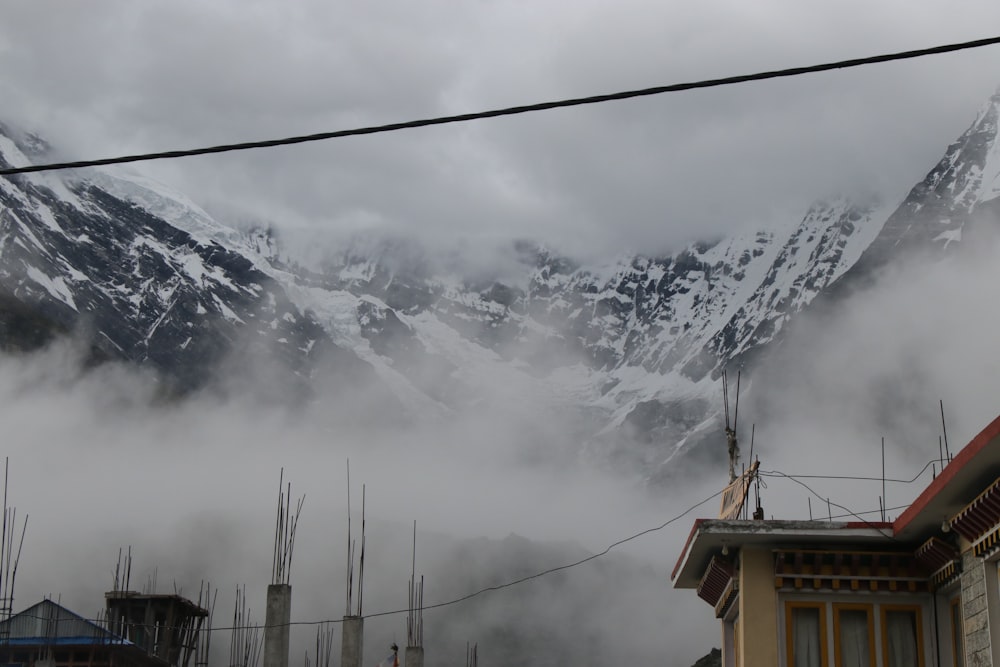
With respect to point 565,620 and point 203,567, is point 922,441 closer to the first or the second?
point 565,620

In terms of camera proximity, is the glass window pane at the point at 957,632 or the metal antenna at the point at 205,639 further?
the metal antenna at the point at 205,639

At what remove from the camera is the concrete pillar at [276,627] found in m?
33.2

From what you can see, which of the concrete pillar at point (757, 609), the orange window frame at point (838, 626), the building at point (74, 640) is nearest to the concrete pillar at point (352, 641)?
the building at point (74, 640)

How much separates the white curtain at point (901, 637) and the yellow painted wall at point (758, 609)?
177cm

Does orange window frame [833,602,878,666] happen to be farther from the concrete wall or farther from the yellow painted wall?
the concrete wall

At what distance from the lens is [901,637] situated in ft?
68.5

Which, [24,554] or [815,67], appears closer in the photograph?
[815,67]

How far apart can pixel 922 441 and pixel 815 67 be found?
191043mm

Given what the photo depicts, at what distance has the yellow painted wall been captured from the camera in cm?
2102

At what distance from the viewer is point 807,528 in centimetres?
2080

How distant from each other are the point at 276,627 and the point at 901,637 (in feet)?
58.2

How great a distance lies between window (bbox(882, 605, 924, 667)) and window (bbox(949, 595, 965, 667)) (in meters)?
0.69

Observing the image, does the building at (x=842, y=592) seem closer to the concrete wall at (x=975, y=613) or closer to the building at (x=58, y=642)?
the concrete wall at (x=975, y=613)

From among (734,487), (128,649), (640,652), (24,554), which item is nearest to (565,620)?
(640,652)
